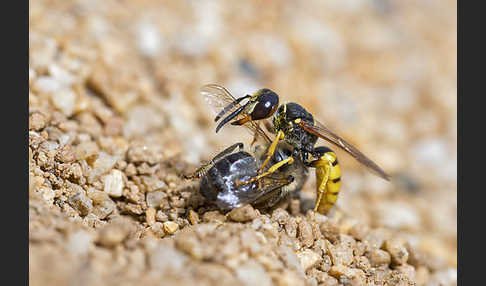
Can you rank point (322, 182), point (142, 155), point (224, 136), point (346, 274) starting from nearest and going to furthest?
point (346, 274) → point (142, 155) → point (322, 182) → point (224, 136)

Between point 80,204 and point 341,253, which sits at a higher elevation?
point 80,204

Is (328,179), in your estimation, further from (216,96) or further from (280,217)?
(216,96)

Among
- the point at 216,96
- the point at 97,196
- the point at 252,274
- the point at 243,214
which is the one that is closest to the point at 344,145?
the point at 216,96

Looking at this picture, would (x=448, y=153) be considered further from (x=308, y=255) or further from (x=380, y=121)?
(x=308, y=255)

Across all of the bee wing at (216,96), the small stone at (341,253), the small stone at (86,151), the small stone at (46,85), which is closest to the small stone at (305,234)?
the small stone at (341,253)

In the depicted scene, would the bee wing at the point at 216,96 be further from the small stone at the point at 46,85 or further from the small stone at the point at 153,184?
the small stone at the point at 46,85

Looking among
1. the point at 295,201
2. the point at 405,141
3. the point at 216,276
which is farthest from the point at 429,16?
the point at 216,276
